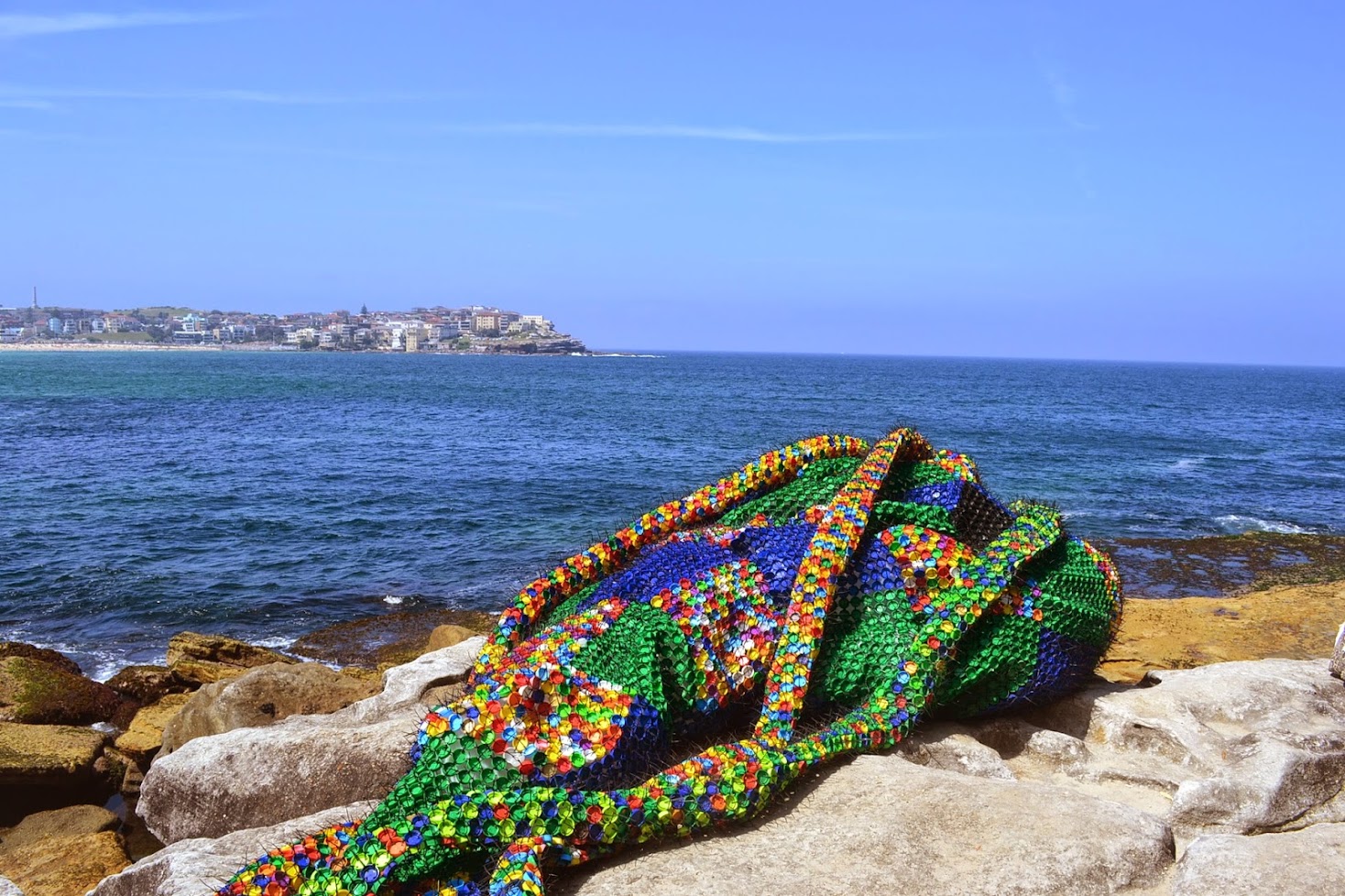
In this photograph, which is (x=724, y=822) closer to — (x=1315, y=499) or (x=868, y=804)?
(x=868, y=804)

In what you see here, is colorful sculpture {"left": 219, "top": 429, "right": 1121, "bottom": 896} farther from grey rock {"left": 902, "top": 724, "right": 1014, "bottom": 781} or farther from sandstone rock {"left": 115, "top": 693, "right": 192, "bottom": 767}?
sandstone rock {"left": 115, "top": 693, "right": 192, "bottom": 767}

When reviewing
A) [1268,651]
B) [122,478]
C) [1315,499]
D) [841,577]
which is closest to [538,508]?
[122,478]

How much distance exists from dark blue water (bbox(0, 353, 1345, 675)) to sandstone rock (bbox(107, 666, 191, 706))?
118 inches

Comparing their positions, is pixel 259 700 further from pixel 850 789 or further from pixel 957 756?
pixel 957 756

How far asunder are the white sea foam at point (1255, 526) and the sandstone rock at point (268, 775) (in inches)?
957

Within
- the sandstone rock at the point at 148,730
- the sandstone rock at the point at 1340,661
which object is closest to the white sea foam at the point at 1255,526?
the sandstone rock at the point at 1340,661

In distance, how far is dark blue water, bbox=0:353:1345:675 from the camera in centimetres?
1866

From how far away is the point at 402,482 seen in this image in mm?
32156

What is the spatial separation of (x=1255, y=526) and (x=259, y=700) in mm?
25411

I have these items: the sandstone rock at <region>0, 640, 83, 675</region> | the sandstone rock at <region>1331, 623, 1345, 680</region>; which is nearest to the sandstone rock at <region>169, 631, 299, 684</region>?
the sandstone rock at <region>0, 640, 83, 675</region>

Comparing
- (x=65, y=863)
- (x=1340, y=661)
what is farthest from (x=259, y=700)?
(x=1340, y=661)

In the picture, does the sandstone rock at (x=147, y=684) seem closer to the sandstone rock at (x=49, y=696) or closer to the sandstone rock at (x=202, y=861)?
the sandstone rock at (x=49, y=696)

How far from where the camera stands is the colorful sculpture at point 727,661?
16.1 ft

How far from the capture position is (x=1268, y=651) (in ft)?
44.4
